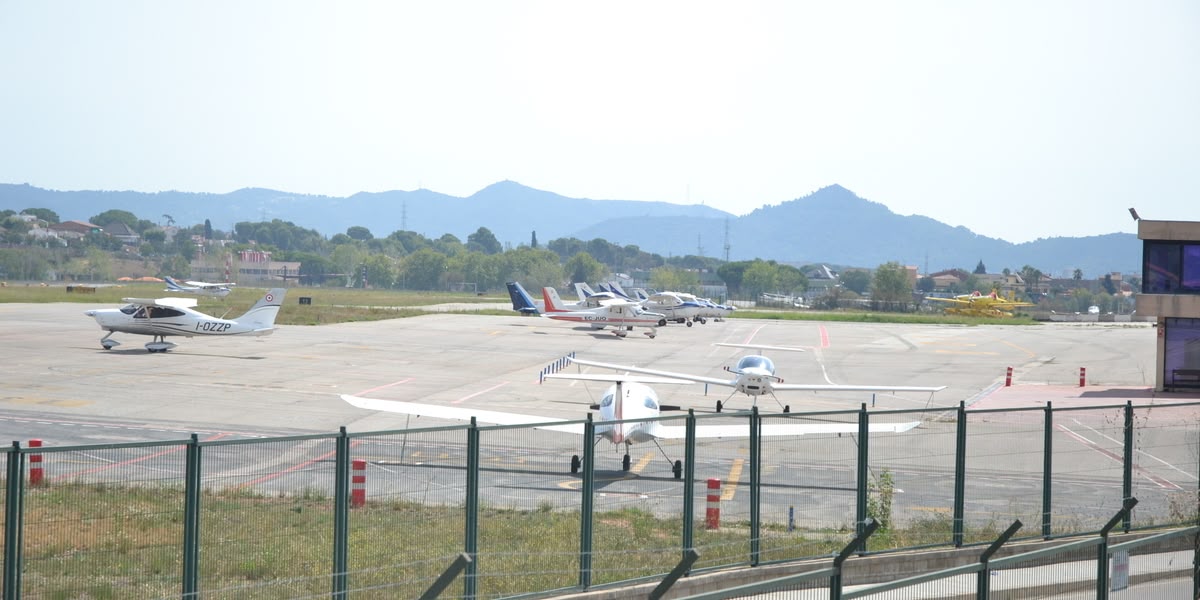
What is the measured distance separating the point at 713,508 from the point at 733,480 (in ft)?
3.17

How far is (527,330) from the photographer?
2473 inches

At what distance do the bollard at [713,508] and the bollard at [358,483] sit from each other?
3.85 metres

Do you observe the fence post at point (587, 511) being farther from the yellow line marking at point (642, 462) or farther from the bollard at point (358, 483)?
the yellow line marking at point (642, 462)

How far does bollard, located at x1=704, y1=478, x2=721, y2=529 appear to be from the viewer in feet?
39.4

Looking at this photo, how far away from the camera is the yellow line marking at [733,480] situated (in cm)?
1250

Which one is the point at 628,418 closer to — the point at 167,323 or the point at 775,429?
the point at 775,429

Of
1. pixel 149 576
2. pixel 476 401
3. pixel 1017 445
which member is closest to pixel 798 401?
pixel 476 401

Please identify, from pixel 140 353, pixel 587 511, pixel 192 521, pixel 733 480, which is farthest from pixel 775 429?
pixel 140 353

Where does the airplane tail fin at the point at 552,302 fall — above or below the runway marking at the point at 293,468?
above

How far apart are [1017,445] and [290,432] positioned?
1666 cm

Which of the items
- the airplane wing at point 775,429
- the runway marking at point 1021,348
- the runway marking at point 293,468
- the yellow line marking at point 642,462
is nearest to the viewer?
the runway marking at point 293,468

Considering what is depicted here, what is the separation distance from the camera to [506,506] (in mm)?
10930

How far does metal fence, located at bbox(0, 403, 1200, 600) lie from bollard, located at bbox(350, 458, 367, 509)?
2 centimetres

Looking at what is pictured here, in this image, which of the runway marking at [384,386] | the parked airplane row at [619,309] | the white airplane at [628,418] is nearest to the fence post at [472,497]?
the white airplane at [628,418]
